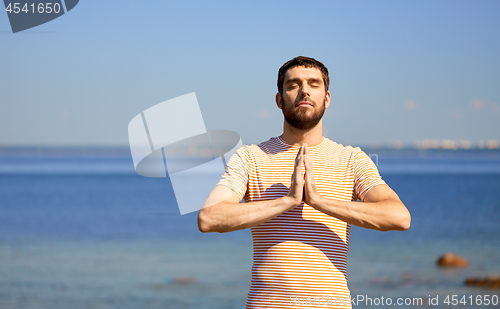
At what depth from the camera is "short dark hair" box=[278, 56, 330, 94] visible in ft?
10.5

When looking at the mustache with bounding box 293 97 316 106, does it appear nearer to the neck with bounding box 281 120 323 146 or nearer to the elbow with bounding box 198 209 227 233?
the neck with bounding box 281 120 323 146

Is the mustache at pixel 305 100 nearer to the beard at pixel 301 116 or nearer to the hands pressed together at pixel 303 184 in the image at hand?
the beard at pixel 301 116

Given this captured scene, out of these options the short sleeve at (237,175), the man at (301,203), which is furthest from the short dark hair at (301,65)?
the short sleeve at (237,175)

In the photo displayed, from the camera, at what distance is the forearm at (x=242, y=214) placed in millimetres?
2838

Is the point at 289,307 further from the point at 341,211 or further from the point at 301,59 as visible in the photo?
the point at 301,59

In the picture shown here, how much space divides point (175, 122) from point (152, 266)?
12570 mm

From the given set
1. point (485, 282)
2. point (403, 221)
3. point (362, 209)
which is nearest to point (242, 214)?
point (362, 209)

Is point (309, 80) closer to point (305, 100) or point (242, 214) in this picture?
point (305, 100)

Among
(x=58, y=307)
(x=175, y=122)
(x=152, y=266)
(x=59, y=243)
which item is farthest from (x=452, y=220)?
(x=175, y=122)

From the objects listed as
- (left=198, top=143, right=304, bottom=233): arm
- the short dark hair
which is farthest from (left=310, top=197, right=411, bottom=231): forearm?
the short dark hair

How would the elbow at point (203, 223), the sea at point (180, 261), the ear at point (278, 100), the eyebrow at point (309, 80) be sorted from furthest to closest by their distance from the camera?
1. the sea at point (180, 261)
2. the ear at point (278, 100)
3. the eyebrow at point (309, 80)
4. the elbow at point (203, 223)

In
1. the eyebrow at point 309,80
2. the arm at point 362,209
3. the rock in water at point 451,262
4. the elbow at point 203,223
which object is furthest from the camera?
the rock in water at point 451,262

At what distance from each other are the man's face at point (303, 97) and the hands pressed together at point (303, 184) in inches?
11.2

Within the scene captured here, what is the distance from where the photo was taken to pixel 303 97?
310 centimetres
